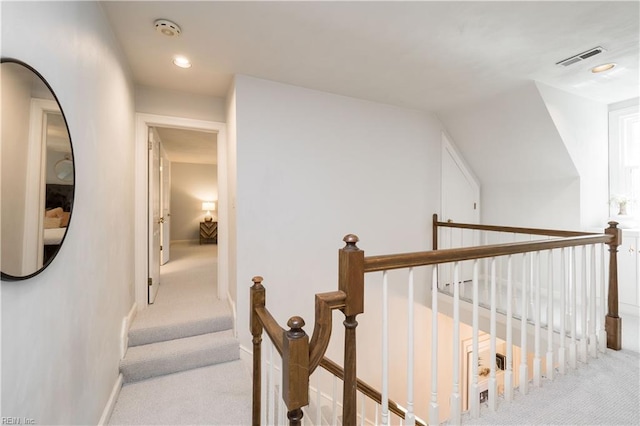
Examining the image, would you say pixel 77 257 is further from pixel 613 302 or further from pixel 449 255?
pixel 613 302

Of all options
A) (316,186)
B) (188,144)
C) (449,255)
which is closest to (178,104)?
(316,186)

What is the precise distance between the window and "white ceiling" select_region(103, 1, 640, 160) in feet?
0.97

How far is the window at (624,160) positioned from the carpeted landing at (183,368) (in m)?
4.26

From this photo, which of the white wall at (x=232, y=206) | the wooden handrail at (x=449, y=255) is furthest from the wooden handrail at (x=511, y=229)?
the white wall at (x=232, y=206)

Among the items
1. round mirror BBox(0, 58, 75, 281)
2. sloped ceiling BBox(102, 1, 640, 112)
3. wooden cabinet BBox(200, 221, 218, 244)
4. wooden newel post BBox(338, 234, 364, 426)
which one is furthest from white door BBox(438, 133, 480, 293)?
wooden cabinet BBox(200, 221, 218, 244)

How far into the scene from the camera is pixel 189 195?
7.70 meters

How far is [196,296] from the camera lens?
3.29 m

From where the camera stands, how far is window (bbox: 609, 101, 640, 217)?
3102 mm

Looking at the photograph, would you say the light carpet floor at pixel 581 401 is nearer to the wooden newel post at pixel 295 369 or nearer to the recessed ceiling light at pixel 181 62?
the wooden newel post at pixel 295 369

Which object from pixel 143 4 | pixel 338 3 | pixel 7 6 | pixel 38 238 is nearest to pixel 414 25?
pixel 338 3

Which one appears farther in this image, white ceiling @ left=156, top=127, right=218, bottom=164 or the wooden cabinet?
the wooden cabinet

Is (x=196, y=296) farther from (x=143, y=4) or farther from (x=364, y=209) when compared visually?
(x=143, y=4)

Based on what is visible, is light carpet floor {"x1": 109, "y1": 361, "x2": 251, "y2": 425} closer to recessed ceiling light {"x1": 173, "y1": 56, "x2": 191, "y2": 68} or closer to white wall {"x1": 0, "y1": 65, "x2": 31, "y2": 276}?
white wall {"x1": 0, "y1": 65, "x2": 31, "y2": 276}

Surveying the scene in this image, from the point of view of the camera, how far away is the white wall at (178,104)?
2.86 meters
